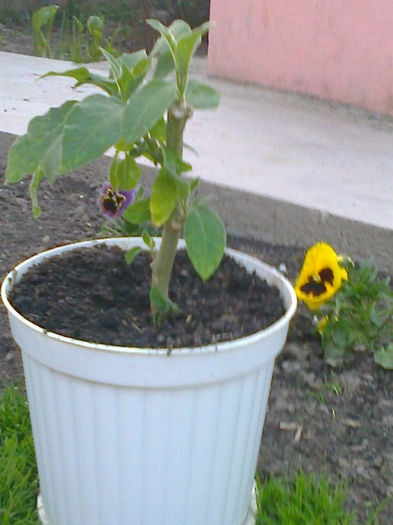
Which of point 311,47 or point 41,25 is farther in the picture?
point 41,25

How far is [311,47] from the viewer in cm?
307

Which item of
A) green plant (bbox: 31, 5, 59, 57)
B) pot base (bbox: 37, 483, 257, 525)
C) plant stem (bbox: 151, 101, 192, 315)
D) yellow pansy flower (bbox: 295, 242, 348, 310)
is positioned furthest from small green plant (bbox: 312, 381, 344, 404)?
green plant (bbox: 31, 5, 59, 57)

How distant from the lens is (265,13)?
10.4ft

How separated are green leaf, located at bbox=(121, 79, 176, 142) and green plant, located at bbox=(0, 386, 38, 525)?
0.72 meters

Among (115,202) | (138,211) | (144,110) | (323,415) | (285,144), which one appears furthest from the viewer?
(285,144)

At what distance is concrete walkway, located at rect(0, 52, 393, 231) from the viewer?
205cm

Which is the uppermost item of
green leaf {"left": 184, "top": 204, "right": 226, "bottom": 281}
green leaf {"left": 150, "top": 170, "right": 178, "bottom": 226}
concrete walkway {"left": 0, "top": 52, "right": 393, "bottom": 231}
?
green leaf {"left": 150, "top": 170, "right": 178, "bottom": 226}

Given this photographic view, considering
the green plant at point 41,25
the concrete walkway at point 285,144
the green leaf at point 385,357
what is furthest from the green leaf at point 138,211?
the green plant at point 41,25

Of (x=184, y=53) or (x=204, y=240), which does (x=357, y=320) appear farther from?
(x=184, y=53)

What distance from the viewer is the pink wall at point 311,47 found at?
288cm

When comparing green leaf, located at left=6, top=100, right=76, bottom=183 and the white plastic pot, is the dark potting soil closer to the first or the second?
the white plastic pot

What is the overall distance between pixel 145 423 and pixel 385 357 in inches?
29.0

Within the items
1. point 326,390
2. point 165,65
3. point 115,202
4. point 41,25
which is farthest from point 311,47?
point 165,65

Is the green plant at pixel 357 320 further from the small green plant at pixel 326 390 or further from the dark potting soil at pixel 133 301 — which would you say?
the dark potting soil at pixel 133 301
